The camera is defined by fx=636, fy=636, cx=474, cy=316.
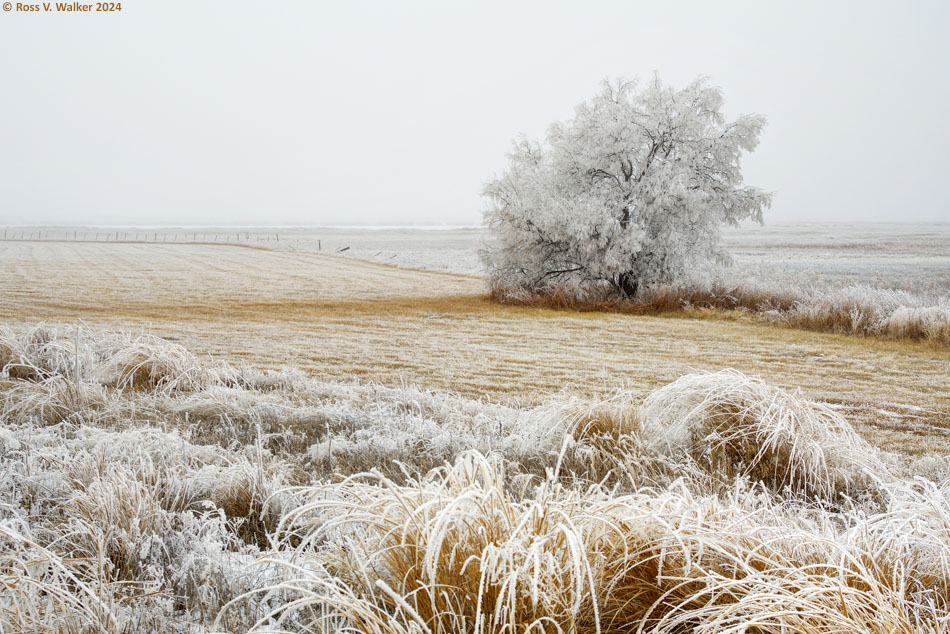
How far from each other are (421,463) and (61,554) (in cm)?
189

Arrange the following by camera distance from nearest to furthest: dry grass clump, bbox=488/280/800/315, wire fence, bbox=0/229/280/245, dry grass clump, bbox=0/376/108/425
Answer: dry grass clump, bbox=0/376/108/425 < dry grass clump, bbox=488/280/800/315 < wire fence, bbox=0/229/280/245

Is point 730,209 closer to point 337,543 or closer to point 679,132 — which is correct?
point 679,132

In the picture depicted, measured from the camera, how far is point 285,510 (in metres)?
2.88

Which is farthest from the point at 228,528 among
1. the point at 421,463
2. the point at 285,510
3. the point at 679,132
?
the point at 679,132

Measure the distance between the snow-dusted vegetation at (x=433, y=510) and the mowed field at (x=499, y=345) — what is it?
136 centimetres

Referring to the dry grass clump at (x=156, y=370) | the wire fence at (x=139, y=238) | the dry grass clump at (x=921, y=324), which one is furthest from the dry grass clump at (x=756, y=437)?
the wire fence at (x=139, y=238)

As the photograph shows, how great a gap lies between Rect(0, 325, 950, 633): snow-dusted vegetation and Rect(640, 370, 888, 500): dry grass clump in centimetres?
2

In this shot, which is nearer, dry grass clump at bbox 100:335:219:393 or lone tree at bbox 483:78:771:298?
dry grass clump at bbox 100:335:219:393

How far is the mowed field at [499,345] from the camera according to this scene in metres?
6.75

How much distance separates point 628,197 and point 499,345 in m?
7.17

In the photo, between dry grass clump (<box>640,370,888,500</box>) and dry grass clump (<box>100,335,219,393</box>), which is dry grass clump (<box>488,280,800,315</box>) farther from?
dry grass clump (<box>100,335,219,393</box>)

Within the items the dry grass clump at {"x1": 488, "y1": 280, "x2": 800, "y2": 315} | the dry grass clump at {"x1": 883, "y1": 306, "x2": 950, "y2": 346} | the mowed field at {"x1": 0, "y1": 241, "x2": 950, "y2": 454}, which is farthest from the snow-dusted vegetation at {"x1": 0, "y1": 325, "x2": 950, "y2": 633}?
the dry grass clump at {"x1": 488, "y1": 280, "x2": 800, "y2": 315}

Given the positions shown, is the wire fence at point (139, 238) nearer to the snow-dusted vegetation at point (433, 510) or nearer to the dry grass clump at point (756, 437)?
the snow-dusted vegetation at point (433, 510)

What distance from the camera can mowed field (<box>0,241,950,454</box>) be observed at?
675 centimetres
